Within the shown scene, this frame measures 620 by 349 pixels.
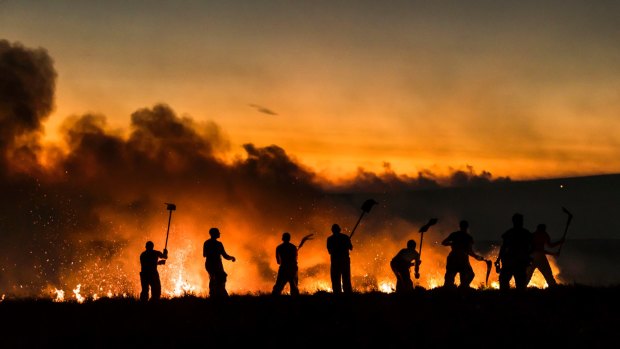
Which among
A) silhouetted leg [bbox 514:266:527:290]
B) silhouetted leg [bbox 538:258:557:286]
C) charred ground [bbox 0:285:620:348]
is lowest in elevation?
charred ground [bbox 0:285:620:348]

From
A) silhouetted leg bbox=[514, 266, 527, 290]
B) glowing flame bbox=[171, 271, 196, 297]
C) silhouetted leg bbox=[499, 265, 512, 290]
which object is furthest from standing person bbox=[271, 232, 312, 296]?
silhouetted leg bbox=[514, 266, 527, 290]

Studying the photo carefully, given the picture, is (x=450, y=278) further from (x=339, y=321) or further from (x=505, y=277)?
(x=339, y=321)

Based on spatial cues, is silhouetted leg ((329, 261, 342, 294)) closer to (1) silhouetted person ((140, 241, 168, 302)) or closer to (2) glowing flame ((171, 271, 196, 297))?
(2) glowing flame ((171, 271, 196, 297))

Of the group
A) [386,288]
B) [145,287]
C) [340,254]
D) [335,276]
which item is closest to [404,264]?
[340,254]

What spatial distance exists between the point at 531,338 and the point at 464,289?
599 centimetres

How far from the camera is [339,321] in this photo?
670 inches

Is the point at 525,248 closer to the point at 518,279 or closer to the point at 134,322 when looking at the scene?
the point at 518,279

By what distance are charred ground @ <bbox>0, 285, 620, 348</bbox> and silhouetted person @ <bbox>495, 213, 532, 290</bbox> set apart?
3.93ft

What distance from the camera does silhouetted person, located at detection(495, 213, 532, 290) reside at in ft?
71.9

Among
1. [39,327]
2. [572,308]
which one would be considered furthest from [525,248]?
[39,327]

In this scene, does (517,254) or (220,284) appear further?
(220,284)

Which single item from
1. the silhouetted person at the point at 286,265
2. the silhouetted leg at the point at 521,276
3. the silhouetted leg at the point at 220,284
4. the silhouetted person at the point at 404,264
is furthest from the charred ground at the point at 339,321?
the silhouetted person at the point at 286,265

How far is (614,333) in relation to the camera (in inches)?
623

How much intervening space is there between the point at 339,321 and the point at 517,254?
6776 millimetres
